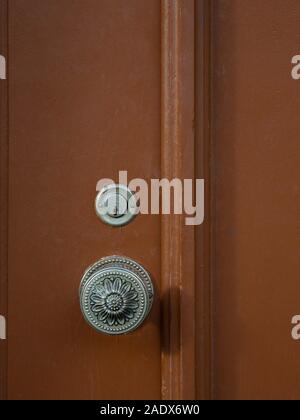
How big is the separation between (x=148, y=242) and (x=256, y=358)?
177 millimetres

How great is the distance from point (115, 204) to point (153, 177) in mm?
50

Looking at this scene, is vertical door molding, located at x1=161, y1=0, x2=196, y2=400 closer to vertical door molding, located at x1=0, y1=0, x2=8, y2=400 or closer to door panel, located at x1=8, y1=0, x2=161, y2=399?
door panel, located at x1=8, y1=0, x2=161, y2=399

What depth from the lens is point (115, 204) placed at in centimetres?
58

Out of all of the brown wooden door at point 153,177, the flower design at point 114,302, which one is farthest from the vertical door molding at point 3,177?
the flower design at point 114,302

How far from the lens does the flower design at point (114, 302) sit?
1.72ft

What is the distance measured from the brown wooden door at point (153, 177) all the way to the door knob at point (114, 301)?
0.13ft

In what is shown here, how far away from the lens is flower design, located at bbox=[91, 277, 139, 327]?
0.52 meters

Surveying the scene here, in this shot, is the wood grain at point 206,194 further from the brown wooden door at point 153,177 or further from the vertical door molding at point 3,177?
the vertical door molding at point 3,177

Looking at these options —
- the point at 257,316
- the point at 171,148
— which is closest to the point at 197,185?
the point at 171,148

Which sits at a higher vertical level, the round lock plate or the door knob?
the round lock plate

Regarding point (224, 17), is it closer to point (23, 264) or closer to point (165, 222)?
point (165, 222)

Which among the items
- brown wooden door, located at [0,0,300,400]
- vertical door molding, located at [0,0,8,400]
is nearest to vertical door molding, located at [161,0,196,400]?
brown wooden door, located at [0,0,300,400]

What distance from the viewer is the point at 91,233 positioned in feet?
1.90

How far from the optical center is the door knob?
526mm
